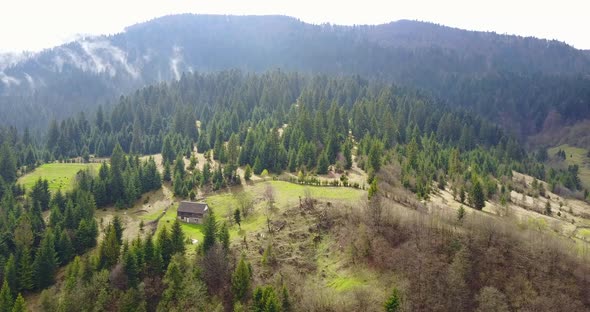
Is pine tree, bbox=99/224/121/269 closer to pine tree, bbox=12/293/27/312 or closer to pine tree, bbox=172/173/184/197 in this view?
pine tree, bbox=12/293/27/312

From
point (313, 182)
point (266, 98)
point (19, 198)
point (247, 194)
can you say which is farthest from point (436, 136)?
point (19, 198)

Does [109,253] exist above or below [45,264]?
above

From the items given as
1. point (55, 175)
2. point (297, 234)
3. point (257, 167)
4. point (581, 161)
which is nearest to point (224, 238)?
point (297, 234)

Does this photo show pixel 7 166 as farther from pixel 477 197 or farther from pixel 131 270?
pixel 477 197

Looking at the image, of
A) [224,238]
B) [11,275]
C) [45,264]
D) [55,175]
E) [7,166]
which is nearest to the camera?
[224,238]

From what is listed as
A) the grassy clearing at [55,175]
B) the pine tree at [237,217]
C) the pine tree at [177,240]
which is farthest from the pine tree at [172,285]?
the grassy clearing at [55,175]

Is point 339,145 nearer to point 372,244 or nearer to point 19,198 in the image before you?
point 372,244

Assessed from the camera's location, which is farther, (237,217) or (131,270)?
(237,217)
